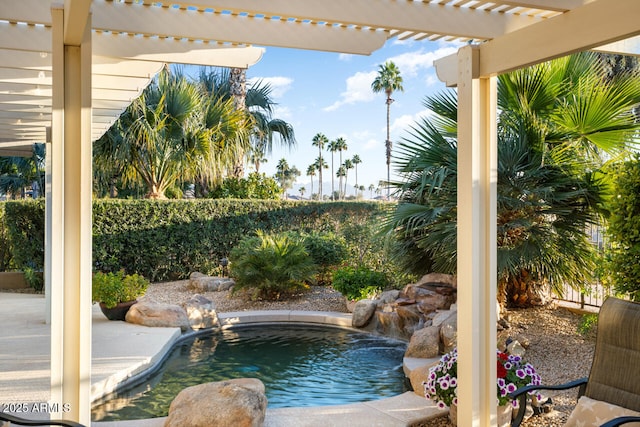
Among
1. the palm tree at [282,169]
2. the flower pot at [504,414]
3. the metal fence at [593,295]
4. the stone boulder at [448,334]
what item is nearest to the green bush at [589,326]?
the metal fence at [593,295]

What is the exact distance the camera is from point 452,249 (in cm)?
581

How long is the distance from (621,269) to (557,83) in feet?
6.57

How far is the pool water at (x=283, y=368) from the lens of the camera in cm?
499

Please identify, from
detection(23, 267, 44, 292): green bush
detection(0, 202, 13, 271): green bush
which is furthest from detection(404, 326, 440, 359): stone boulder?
detection(0, 202, 13, 271): green bush

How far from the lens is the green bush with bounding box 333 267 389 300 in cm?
896

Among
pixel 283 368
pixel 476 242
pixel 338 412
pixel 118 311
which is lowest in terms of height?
pixel 283 368

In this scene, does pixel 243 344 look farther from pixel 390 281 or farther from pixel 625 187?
pixel 625 187

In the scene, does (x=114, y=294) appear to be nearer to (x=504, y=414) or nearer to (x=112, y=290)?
(x=112, y=290)

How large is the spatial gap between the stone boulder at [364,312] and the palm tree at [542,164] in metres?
1.69

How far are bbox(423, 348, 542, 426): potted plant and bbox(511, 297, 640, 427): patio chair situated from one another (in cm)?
58

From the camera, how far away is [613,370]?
307 cm

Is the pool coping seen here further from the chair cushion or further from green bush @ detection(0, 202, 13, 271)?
green bush @ detection(0, 202, 13, 271)

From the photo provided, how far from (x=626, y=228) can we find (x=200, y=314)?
5230 mm

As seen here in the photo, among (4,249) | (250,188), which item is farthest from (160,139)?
(4,249)
